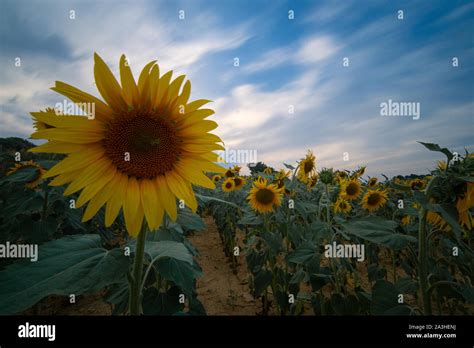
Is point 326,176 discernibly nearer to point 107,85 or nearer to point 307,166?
point 307,166

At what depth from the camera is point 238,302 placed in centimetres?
430

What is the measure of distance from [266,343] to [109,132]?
1265 millimetres

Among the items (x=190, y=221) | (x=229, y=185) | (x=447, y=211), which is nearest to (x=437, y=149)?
(x=447, y=211)

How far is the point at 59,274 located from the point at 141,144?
0.66 metres

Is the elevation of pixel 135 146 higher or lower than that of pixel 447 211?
higher

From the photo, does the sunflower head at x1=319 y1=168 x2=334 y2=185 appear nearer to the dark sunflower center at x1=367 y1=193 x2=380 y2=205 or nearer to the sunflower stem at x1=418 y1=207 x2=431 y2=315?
the dark sunflower center at x1=367 y1=193 x2=380 y2=205

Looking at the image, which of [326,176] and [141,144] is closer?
[141,144]

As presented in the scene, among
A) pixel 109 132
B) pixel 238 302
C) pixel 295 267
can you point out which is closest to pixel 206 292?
pixel 238 302

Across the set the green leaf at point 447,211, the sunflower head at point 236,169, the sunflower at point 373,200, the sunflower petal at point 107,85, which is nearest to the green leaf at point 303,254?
the green leaf at point 447,211

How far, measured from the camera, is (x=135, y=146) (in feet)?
4.57

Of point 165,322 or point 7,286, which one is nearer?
point 7,286

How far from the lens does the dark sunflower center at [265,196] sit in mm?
4359

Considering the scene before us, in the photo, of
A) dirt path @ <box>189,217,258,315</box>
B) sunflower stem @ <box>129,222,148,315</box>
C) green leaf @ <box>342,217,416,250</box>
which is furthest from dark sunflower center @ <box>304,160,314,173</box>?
sunflower stem @ <box>129,222,148,315</box>

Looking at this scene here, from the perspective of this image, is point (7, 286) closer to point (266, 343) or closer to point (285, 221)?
point (266, 343)
